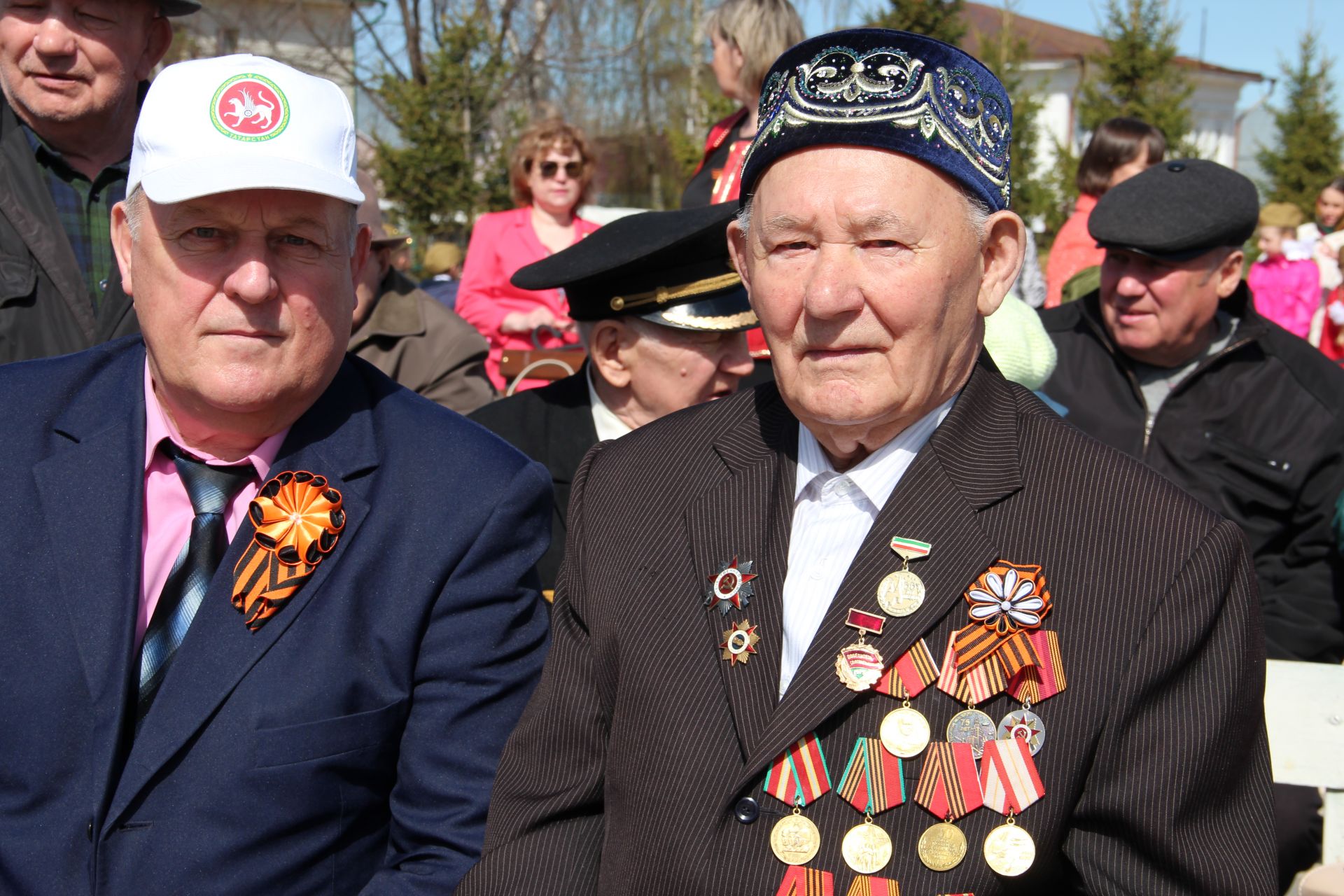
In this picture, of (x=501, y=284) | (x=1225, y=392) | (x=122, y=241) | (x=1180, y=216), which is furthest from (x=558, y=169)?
(x=122, y=241)

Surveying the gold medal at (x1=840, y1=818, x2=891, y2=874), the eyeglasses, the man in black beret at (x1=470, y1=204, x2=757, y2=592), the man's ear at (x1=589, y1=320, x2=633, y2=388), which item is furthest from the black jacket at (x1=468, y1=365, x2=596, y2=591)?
the eyeglasses

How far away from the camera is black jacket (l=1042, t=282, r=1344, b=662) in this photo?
3912mm

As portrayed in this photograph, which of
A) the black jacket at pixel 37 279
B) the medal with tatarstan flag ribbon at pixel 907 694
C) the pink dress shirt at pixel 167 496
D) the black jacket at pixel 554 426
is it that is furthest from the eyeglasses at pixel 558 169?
the medal with tatarstan flag ribbon at pixel 907 694

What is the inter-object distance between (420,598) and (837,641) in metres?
0.74

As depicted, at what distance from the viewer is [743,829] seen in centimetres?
182

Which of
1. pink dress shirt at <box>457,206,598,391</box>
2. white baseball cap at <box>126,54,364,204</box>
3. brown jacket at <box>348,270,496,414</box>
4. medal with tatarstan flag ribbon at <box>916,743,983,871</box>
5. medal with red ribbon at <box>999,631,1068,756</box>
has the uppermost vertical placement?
white baseball cap at <box>126,54,364,204</box>

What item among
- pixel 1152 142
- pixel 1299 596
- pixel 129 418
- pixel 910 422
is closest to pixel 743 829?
pixel 910 422

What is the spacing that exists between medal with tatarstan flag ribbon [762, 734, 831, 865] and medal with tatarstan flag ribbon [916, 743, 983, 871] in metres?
0.14

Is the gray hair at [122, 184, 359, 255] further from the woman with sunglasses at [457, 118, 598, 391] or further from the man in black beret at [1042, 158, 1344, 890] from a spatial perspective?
the woman with sunglasses at [457, 118, 598, 391]

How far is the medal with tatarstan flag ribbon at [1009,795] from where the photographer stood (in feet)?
5.66

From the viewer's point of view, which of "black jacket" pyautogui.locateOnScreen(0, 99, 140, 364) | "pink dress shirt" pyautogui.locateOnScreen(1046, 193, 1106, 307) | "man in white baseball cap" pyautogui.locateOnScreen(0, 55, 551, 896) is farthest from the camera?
"pink dress shirt" pyautogui.locateOnScreen(1046, 193, 1106, 307)

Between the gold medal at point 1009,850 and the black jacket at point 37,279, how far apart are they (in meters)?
2.53

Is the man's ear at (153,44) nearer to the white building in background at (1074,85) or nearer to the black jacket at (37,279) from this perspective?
the black jacket at (37,279)

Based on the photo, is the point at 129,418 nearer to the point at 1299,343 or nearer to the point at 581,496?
the point at 581,496
